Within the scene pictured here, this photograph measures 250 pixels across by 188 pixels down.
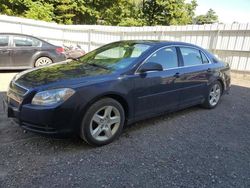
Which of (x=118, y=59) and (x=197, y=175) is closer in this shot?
(x=197, y=175)

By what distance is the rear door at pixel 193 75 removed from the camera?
178 inches

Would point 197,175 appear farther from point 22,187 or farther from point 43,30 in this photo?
point 43,30

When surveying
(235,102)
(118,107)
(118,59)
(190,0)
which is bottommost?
(235,102)

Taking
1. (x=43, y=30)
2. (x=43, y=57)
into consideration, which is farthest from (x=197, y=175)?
(x=43, y=30)

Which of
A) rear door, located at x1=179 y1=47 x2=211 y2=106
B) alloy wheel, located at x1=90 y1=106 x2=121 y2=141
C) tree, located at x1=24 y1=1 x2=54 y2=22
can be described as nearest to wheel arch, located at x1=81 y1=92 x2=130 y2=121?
alloy wheel, located at x1=90 y1=106 x2=121 y2=141

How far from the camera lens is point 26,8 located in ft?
69.2

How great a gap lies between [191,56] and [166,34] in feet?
21.8

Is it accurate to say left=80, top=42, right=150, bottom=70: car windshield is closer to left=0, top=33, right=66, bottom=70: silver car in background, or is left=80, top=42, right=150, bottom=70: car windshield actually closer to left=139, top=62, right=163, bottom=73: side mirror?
left=139, top=62, right=163, bottom=73: side mirror

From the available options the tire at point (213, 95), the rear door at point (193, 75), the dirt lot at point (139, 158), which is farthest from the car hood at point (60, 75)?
the tire at point (213, 95)

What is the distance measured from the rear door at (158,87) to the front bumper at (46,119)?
1131 mm

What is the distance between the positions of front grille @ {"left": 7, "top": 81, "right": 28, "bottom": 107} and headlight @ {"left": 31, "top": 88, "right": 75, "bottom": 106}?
22 centimetres

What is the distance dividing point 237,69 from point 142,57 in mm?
7110

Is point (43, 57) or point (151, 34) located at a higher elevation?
point (151, 34)

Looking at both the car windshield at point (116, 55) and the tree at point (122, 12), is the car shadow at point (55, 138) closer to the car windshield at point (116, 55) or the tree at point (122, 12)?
the car windshield at point (116, 55)
